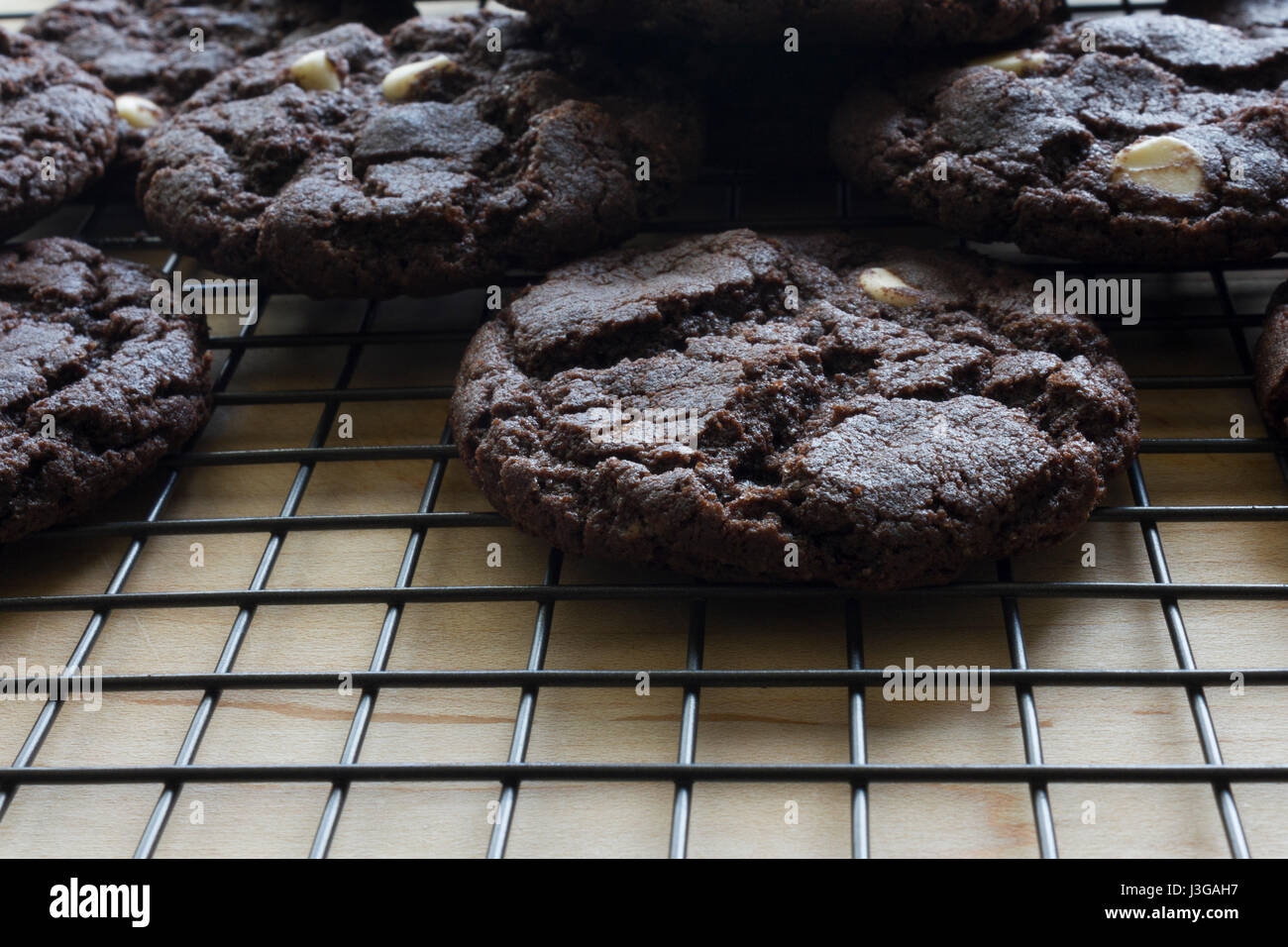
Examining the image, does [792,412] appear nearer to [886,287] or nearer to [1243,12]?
[886,287]

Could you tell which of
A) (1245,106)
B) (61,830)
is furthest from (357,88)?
(1245,106)

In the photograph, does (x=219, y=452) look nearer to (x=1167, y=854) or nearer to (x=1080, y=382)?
(x=1080, y=382)

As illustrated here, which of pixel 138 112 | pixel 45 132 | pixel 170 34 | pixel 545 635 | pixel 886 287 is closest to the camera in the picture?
pixel 545 635

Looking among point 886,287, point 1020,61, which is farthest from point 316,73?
point 1020,61

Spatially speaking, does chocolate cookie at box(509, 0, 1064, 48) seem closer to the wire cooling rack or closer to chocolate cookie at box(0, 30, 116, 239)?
the wire cooling rack

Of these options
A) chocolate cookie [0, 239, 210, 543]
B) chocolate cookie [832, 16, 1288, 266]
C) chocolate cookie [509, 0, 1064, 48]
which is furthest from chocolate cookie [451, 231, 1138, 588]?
chocolate cookie [0, 239, 210, 543]
